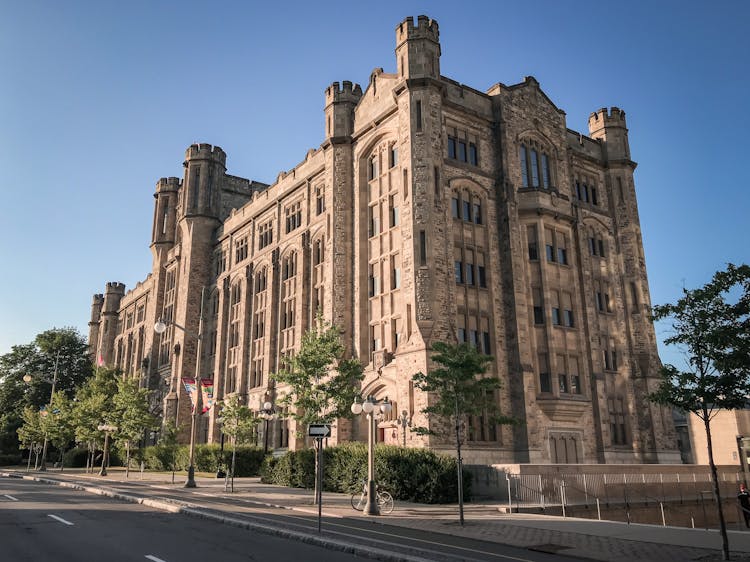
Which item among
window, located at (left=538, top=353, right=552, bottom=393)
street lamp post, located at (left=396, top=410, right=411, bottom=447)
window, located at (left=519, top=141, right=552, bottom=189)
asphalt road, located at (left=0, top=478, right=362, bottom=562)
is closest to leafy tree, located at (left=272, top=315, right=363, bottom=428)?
street lamp post, located at (left=396, top=410, right=411, bottom=447)

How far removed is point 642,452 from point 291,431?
23372mm

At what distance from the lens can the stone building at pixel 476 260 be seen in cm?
3303

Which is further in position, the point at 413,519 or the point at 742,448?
the point at 742,448

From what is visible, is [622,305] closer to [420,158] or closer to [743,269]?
[420,158]

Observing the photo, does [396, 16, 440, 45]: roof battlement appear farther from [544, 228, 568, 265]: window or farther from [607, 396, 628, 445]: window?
[607, 396, 628, 445]: window

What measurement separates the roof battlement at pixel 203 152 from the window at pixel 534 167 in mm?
36395

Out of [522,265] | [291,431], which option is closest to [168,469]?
[291,431]

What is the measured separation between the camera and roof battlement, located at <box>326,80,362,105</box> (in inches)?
1655

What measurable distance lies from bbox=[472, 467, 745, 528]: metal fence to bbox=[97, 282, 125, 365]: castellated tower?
78714 millimetres

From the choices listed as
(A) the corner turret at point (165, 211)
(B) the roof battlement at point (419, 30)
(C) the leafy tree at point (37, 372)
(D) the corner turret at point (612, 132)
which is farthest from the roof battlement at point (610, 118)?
(C) the leafy tree at point (37, 372)

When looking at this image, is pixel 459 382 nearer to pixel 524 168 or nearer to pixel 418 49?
pixel 524 168

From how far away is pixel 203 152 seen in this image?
207ft

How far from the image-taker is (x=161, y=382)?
66062 millimetres

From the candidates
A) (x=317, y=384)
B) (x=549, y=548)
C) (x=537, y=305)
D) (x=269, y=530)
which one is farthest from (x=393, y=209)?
(x=549, y=548)
